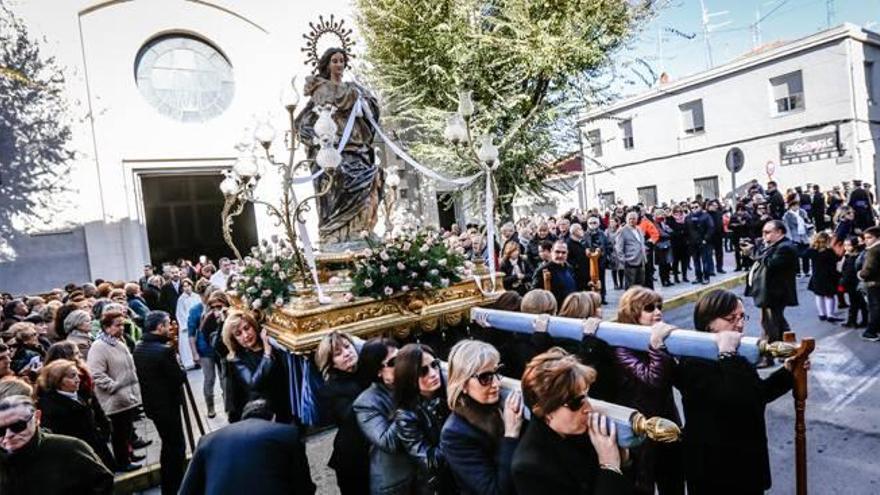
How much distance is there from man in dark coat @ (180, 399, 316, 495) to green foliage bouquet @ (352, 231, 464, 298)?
210 centimetres

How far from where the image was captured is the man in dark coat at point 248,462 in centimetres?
260

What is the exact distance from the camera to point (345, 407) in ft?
10.8

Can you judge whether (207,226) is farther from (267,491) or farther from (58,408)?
(267,491)

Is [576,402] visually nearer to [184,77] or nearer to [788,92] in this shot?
[184,77]

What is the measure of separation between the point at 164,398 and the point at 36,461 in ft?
5.71

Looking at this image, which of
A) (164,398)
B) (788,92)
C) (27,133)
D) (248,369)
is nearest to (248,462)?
(248,369)

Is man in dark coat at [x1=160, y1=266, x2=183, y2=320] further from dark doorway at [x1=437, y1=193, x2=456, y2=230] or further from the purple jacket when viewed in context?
dark doorway at [x1=437, y1=193, x2=456, y2=230]

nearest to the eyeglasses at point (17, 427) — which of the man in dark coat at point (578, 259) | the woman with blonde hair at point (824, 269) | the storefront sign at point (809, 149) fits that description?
the man in dark coat at point (578, 259)

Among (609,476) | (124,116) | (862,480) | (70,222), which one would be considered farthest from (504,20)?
(609,476)

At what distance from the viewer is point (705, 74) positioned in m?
24.5

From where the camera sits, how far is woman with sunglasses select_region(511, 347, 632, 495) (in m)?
1.90

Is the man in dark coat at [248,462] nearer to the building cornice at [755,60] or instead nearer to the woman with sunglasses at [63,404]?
the woman with sunglasses at [63,404]

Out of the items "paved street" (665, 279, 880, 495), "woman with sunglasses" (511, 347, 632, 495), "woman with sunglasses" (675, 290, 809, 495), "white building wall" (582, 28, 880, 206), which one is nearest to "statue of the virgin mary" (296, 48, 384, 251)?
"woman with sunglasses" (675, 290, 809, 495)

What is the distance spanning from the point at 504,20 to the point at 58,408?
13.7 meters
